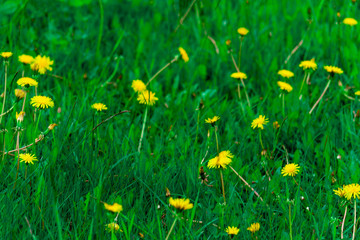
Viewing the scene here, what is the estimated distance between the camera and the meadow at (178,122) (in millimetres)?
1799

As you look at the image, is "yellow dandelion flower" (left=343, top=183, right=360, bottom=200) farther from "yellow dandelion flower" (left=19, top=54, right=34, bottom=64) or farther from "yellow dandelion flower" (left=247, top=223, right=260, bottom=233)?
"yellow dandelion flower" (left=19, top=54, right=34, bottom=64)

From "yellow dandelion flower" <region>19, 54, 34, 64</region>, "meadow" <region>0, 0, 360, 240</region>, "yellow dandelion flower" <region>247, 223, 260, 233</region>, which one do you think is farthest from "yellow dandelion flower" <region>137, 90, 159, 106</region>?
"yellow dandelion flower" <region>247, 223, 260, 233</region>

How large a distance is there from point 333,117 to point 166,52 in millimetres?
1103

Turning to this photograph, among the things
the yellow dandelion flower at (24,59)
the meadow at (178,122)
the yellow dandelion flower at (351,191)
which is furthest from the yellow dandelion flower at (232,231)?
the yellow dandelion flower at (24,59)

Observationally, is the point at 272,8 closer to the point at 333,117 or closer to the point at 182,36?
the point at 182,36

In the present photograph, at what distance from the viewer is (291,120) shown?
251cm

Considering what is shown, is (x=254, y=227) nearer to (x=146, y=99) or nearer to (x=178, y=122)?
(x=146, y=99)

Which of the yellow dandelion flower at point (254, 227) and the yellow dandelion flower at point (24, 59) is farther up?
the yellow dandelion flower at point (24, 59)

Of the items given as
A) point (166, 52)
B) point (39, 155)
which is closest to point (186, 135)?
point (39, 155)

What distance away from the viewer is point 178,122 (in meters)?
2.55

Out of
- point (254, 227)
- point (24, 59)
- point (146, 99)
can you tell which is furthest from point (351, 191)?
point (24, 59)

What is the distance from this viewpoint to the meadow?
1.80 meters

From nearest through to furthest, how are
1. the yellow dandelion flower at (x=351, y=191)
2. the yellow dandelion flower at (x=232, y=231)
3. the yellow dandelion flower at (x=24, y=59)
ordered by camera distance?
the yellow dandelion flower at (x=232, y=231) < the yellow dandelion flower at (x=351, y=191) < the yellow dandelion flower at (x=24, y=59)

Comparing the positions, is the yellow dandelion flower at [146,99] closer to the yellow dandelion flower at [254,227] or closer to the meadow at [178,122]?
the meadow at [178,122]
